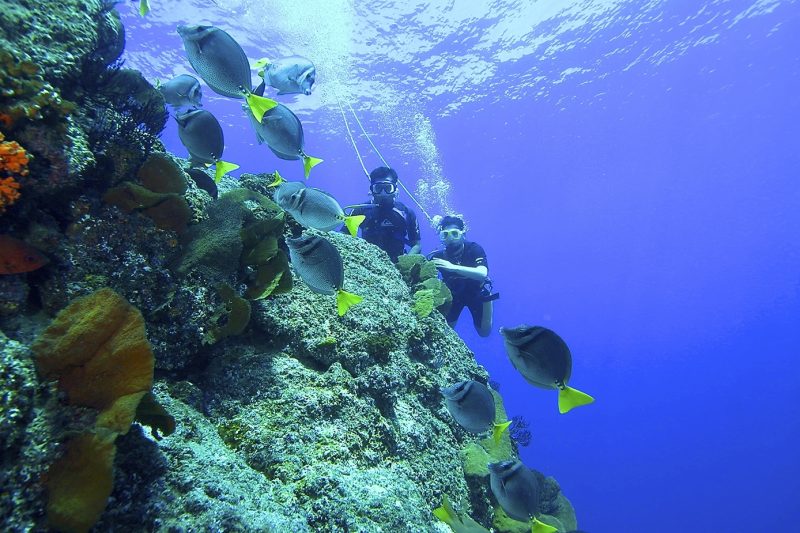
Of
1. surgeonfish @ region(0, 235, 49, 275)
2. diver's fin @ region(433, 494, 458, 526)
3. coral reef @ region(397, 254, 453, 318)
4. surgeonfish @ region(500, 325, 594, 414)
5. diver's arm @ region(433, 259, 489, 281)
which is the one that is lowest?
surgeonfish @ region(0, 235, 49, 275)

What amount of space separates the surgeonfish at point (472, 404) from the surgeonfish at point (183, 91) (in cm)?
363

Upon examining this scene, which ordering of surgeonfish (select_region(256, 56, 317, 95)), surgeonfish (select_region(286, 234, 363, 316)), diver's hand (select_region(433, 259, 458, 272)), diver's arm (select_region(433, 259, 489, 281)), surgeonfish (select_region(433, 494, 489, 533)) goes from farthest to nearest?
diver's arm (select_region(433, 259, 489, 281)) < diver's hand (select_region(433, 259, 458, 272)) < surgeonfish (select_region(256, 56, 317, 95)) < surgeonfish (select_region(433, 494, 489, 533)) < surgeonfish (select_region(286, 234, 363, 316))

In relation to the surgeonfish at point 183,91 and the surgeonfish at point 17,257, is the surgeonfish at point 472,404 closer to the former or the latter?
the surgeonfish at point 17,257

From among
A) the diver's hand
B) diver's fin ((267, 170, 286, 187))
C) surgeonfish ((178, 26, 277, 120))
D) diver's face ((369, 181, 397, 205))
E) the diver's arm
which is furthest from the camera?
the diver's arm

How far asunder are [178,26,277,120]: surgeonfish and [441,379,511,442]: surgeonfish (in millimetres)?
2490

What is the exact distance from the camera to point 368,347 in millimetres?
3559

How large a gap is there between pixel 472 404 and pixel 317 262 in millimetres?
1720

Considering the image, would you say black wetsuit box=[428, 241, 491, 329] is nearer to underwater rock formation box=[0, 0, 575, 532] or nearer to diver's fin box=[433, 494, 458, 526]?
underwater rock formation box=[0, 0, 575, 532]

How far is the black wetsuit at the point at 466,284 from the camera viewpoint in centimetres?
960

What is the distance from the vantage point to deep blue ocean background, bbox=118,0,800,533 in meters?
24.7

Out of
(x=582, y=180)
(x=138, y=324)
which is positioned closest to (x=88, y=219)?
(x=138, y=324)

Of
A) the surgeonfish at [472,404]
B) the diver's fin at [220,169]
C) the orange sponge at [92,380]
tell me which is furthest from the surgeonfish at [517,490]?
the diver's fin at [220,169]

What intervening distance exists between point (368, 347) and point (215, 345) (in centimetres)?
128

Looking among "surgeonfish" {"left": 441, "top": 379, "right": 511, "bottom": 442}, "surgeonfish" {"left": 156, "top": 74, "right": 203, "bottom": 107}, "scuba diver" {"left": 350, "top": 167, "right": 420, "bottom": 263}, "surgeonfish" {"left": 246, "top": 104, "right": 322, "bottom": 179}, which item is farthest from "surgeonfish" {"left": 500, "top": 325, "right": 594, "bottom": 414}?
"scuba diver" {"left": 350, "top": 167, "right": 420, "bottom": 263}
